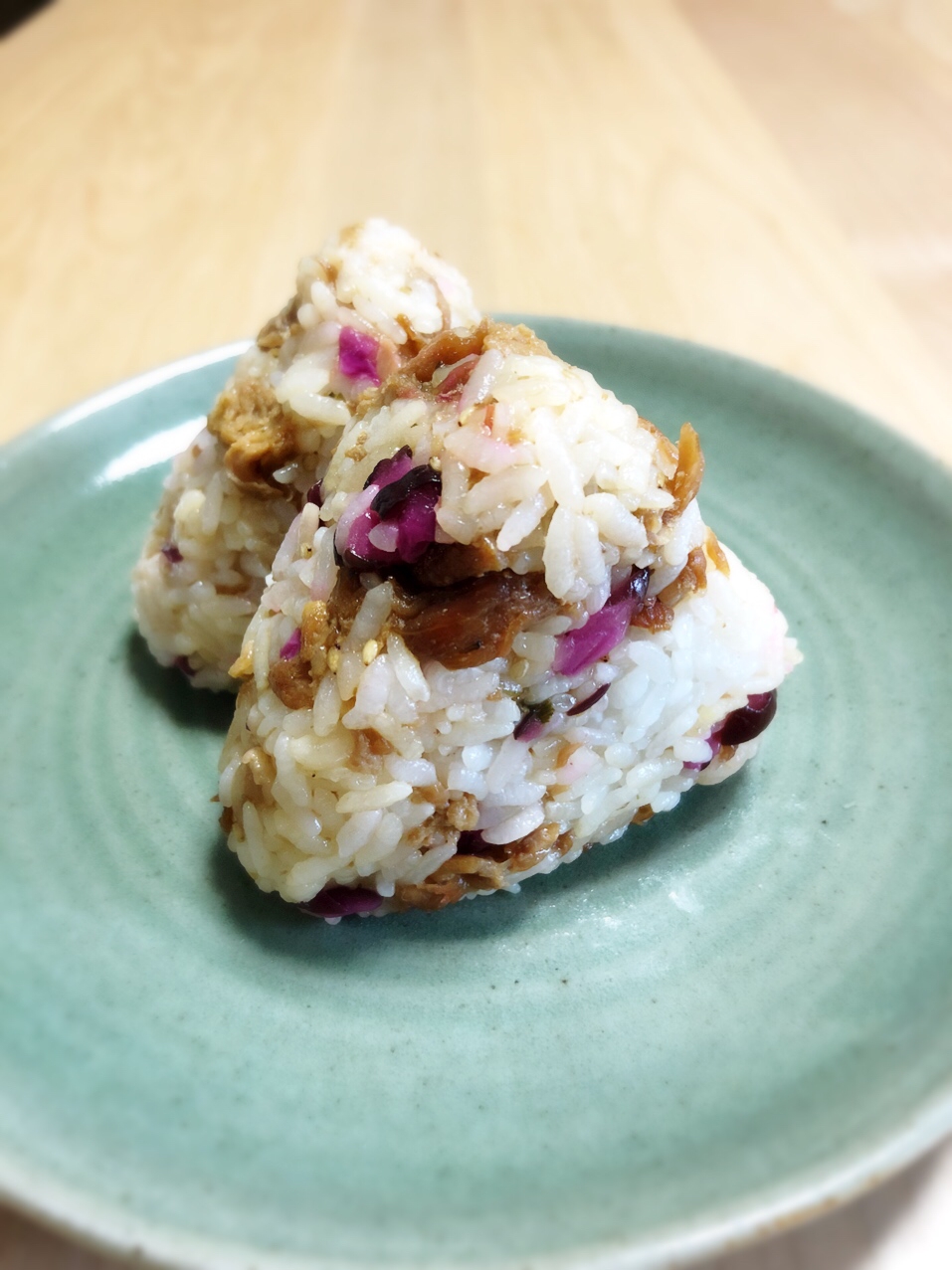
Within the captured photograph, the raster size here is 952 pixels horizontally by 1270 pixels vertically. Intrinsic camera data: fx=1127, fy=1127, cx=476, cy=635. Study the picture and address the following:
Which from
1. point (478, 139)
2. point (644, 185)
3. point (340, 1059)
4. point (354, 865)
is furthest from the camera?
point (478, 139)

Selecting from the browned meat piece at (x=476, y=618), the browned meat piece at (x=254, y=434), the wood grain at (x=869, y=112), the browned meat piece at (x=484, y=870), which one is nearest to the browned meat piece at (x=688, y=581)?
the browned meat piece at (x=476, y=618)

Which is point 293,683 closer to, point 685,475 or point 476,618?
point 476,618

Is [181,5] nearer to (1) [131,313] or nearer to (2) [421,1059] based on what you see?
(1) [131,313]

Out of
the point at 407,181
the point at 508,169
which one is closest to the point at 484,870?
the point at 407,181

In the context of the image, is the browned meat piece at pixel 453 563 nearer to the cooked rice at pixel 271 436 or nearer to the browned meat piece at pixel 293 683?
the browned meat piece at pixel 293 683

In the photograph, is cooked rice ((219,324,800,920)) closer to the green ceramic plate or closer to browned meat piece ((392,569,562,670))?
browned meat piece ((392,569,562,670))

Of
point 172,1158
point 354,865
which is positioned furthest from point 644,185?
point 172,1158
